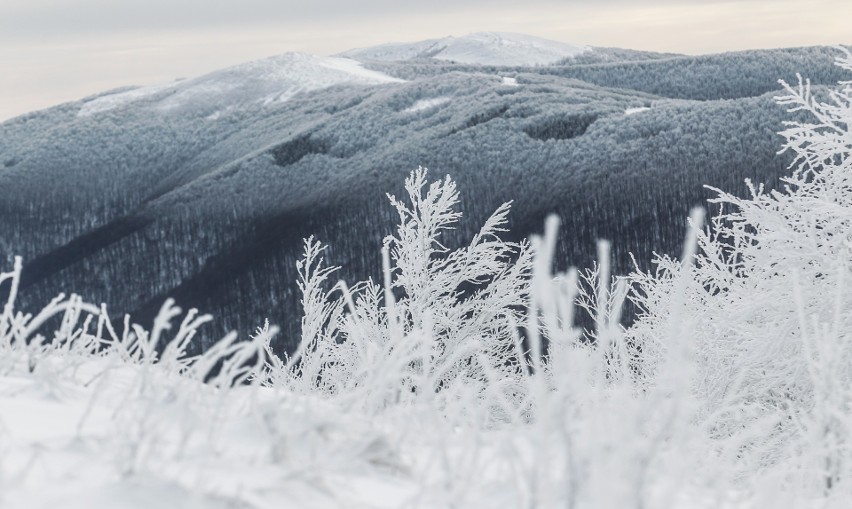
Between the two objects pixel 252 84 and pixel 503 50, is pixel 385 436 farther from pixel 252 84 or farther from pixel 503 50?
pixel 503 50

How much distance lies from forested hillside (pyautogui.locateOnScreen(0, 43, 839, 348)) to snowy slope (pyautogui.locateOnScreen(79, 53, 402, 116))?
1.20 m

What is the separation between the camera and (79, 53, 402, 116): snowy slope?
114438 mm

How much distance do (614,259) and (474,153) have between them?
843 inches

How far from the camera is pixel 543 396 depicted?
1.75 m

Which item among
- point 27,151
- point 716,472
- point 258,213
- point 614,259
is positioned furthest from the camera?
point 27,151

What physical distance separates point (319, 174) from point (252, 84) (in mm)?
43272

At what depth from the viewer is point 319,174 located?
265 feet

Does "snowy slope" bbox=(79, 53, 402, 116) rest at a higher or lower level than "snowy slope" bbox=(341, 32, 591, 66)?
lower

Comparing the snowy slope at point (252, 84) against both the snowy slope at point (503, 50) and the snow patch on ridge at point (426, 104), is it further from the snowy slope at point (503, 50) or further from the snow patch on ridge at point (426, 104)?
the snowy slope at point (503, 50)

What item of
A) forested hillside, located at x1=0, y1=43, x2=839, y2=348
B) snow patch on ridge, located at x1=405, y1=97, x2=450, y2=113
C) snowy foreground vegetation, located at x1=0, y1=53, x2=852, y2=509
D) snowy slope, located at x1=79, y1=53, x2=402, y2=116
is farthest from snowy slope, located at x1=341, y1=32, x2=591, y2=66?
snowy foreground vegetation, located at x1=0, y1=53, x2=852, y2=509

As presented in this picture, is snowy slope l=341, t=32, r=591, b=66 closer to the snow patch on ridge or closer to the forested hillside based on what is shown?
the forested hillside

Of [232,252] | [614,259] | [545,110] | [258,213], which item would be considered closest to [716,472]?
[614,259]

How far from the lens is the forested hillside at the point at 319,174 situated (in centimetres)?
6244

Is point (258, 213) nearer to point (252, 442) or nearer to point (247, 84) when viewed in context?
point (247, 84)
